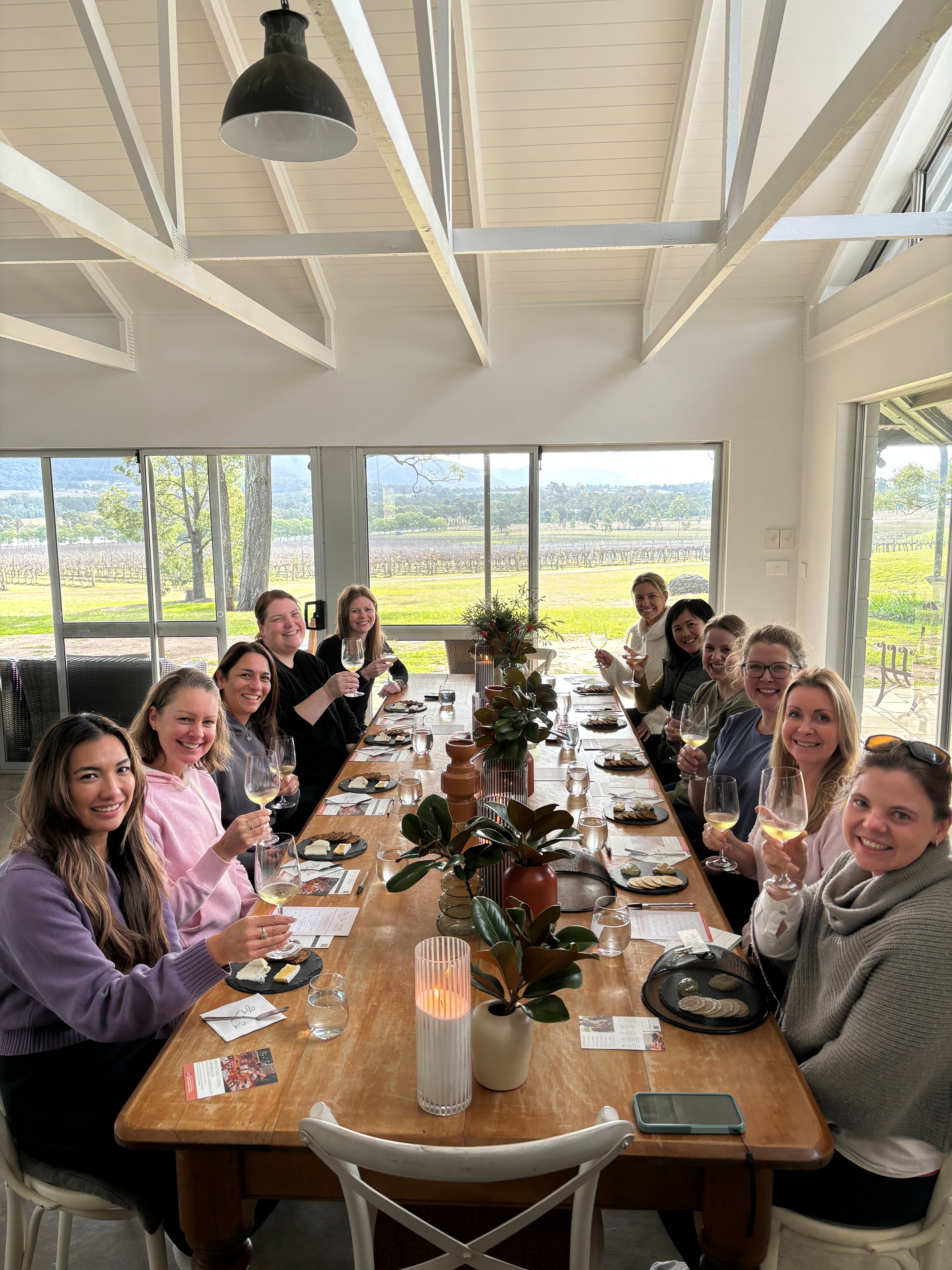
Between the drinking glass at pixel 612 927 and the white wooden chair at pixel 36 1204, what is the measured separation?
1022mm

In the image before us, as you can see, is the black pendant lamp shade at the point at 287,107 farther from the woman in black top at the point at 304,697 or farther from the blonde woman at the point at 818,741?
the blonde woman at the point at 818,741

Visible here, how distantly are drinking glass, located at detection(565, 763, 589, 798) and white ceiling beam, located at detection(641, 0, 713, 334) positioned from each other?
3.39 m

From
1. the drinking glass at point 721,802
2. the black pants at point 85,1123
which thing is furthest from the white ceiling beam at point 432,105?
the black pants at point 85,1123

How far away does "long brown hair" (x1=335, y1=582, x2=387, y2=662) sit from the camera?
15.8 feet

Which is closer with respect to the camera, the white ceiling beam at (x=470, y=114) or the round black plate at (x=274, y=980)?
the round black plate at (x=274, y=980)

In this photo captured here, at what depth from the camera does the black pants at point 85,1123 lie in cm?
170

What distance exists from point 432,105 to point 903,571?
11.1 feet

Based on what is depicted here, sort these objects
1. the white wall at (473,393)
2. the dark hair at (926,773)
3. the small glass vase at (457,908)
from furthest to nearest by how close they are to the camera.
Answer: the white wall at (473,393) < the small glass vase at (457,908) < the dark hair at (926,773)

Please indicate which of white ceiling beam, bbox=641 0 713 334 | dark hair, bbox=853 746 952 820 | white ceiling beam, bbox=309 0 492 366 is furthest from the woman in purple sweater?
white ceiling beam, bbox=641 0 713 334

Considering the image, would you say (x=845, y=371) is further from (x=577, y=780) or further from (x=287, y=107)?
(x=287, y=107)

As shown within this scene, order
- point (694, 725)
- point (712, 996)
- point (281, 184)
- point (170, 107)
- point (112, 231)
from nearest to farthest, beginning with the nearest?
1. point (712, 996)
2. point (694, 725)
3. point (112, 231)
4. point (170, 107)
5. point (281, 184)

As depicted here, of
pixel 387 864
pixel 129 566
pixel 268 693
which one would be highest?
pixel 129 566

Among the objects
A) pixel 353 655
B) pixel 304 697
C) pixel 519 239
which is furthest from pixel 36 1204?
pixel 519 239

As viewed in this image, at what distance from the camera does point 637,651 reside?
5207mm
